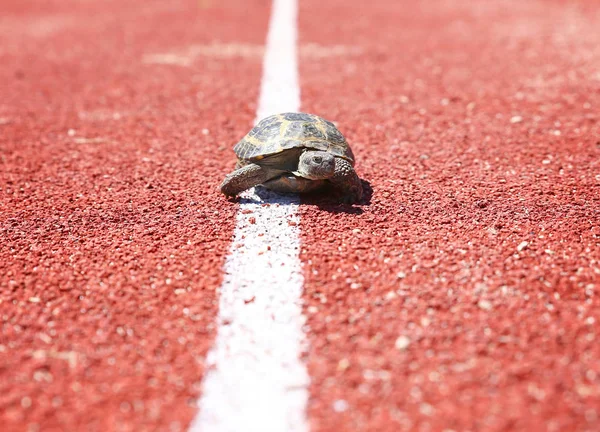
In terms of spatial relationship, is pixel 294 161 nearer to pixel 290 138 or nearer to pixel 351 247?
pixel 290 138

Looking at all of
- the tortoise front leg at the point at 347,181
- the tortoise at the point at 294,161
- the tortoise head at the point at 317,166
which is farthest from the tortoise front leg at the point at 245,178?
the tortoise front leg at the point at 347,181

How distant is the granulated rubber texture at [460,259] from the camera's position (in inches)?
83.6

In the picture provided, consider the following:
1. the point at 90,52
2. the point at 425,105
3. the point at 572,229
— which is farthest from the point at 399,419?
the point at 90,52

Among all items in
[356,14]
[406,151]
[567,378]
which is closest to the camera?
[567,378]

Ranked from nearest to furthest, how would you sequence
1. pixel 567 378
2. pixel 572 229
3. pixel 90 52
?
pixel 567 378 → pixel 572 229 → pixel 90 52

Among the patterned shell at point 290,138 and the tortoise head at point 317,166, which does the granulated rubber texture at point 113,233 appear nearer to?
the patterned shell at point 290,138

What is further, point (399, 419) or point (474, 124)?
point (474, 124)

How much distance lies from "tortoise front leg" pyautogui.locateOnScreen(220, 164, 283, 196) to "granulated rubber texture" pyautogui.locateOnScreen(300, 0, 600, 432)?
13.8 inches

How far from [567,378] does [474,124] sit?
11.1 ft

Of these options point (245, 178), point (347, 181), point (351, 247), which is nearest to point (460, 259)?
point (351, 247)

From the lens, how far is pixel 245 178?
12.3 ft

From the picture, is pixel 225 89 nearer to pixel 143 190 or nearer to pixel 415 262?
pixel 143 190

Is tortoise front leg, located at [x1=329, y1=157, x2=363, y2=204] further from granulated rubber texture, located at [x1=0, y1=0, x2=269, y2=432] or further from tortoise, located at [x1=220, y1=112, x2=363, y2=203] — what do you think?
granulated rubber texture, located at [x1=0, y1=0, x2=269, y2=432]

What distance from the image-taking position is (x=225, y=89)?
664 cm
